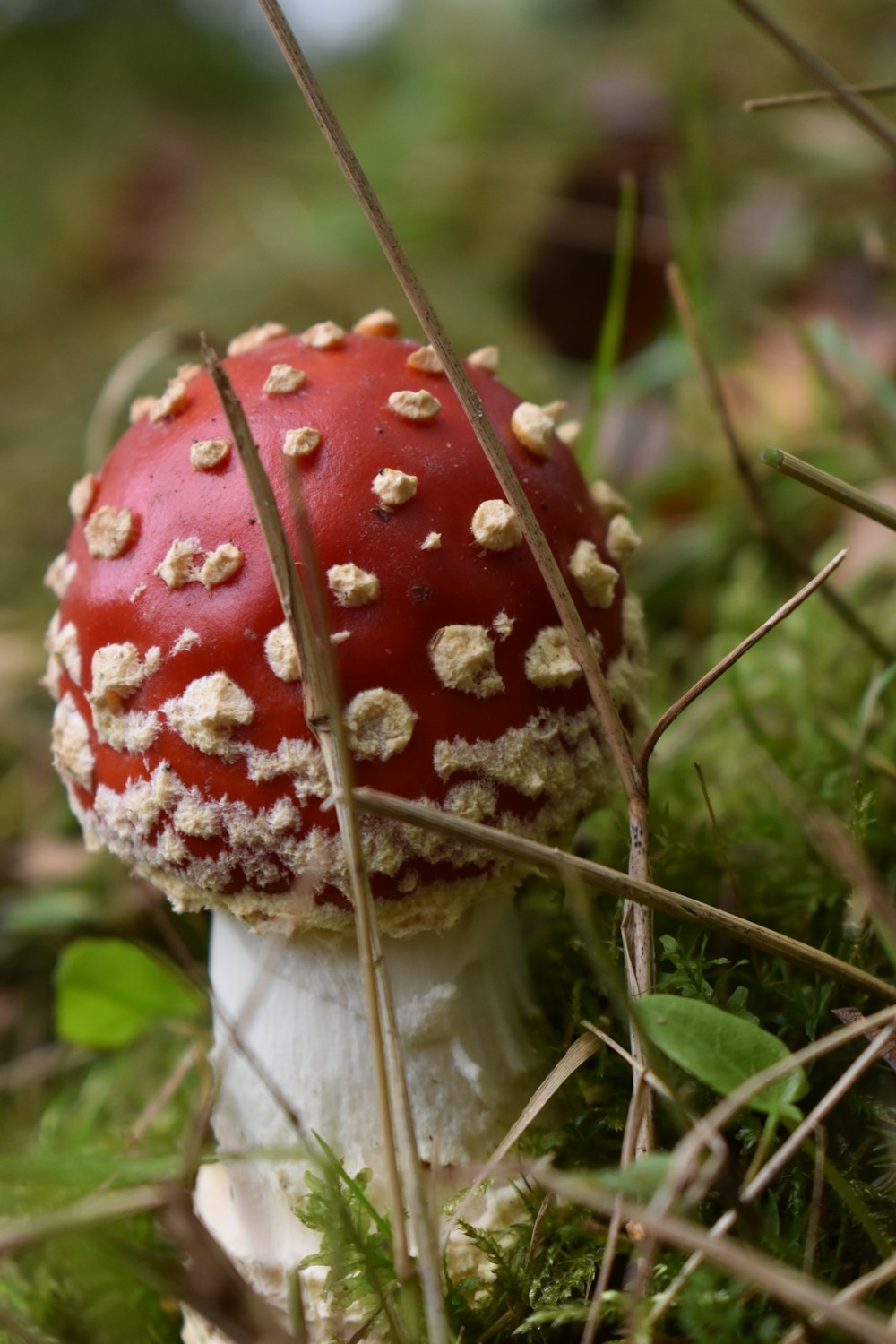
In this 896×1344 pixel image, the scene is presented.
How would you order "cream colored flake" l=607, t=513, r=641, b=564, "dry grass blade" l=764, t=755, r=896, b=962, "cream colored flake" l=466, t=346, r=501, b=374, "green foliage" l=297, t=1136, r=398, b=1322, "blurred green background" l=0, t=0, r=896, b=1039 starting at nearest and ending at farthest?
"dry grass blade" l=764, t=755, r=896, b=962, "green foliage" l=297, t=1136, r=398, b=1322, "cream colored flake" l=607, t=513, r=641, b=564, "cream colored flake" l=466, t=346, r=501, b=374, "blurred green background" l=0, t=0, r=896, b=1039

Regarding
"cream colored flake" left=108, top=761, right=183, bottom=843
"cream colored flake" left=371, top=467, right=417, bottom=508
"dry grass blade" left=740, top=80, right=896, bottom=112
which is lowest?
"cream colored flake" left=108, top=761, right=183, bottom=843

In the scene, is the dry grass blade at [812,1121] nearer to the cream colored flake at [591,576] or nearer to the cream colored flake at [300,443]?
the cream colored flake at [591,576]

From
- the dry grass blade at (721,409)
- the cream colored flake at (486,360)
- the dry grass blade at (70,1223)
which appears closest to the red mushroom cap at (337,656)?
the cream colored flake at (486,360)

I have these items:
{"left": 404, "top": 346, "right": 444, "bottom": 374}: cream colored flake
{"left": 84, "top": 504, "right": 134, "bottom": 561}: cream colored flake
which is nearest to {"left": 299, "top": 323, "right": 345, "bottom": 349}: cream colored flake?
{"left": 404, "top": 346, "right": 444, "bottom": 374}: cream colored flake

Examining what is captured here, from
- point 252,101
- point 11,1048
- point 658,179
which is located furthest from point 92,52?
point 11,1048

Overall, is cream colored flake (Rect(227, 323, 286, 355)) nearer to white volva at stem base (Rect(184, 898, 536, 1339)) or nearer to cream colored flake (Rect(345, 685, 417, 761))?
cream colored flake (Rect(345, 685, 417, 761))

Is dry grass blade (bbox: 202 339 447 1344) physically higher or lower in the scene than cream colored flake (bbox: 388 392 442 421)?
lower

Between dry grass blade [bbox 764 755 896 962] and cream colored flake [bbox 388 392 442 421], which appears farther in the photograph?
cream colored flake [bbox 388 392 442 421]

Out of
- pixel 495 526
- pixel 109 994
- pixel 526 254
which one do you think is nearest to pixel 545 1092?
pixel 495 526

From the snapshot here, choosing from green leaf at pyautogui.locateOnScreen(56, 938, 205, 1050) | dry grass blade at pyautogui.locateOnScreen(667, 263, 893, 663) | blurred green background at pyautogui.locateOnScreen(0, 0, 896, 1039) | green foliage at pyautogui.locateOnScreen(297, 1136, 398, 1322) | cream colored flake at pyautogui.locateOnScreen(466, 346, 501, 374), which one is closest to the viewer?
green foliage at pyautogui.locateOnScreen(297, 1136, 398, 1322)
